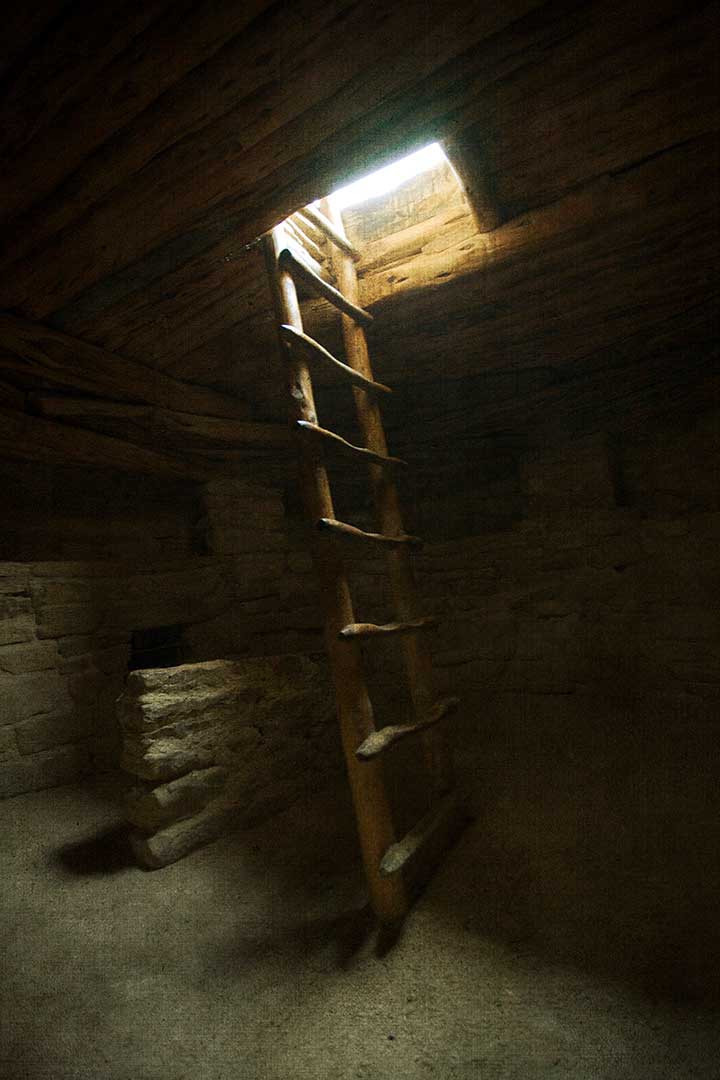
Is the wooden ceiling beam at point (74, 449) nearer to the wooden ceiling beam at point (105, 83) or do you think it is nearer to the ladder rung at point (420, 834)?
the wooden ceiling beam at point (105, 83)

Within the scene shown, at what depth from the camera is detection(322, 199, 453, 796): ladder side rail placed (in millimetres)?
2832

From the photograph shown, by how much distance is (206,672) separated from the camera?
2.79 meters

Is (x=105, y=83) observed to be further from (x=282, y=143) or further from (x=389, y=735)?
(x=389, y=735)

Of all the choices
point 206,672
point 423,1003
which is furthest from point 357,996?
point 206,672

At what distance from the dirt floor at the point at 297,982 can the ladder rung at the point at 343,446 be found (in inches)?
80.9

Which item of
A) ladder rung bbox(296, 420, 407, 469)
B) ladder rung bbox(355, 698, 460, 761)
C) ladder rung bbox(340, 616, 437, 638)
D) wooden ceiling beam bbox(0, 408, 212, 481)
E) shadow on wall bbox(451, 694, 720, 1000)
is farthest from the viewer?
wooden ceiling beam bbox(0, 408, 212, 481)

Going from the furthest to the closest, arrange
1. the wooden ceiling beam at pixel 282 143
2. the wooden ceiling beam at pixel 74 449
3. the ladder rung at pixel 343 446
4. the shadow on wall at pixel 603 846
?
the wooden ceiling beam at pixel 74 449, the ladder rung at pixel 343 446, the shadow on wall at pixel 603 846, the wooden ceiling beam at pixel 282 143

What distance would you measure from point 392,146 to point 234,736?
9.30 ft

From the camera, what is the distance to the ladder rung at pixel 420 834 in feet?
7.05

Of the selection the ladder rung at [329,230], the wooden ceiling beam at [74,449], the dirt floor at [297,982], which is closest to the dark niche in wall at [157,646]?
the wooden ceiling beam at [74,449]

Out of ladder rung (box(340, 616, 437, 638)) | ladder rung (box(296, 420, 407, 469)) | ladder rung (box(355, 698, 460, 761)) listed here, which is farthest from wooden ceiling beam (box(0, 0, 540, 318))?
ladder rung (box(355, 698, 460, 761))

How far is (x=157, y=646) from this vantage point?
12.5 ft

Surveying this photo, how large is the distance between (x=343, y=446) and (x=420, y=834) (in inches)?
75.3

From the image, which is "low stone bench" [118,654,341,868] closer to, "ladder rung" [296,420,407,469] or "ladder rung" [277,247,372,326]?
"ladder rung" [296,420,407,469]
